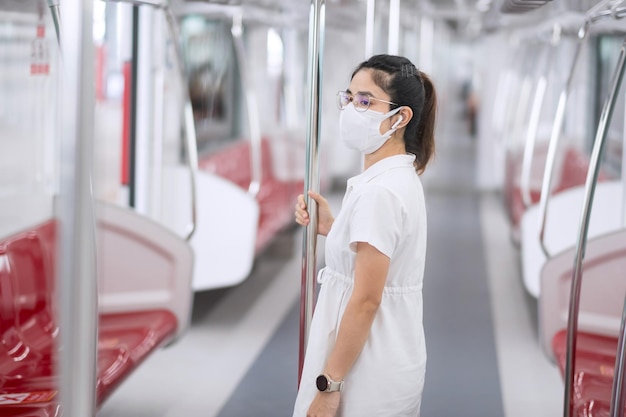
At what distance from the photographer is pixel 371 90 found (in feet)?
7.22

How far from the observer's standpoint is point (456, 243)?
26.2 feet

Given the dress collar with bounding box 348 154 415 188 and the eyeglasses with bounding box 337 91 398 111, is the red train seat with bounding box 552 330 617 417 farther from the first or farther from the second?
the eyeglasses with bounding box 337 91 398 111

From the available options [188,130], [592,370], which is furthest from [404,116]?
[188,130]

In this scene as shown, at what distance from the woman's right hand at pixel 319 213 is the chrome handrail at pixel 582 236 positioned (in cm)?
78

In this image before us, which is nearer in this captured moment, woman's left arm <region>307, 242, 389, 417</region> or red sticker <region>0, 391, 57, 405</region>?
woman's left arm <region>307, 242, 389, 417</region>

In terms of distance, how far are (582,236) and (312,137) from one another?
960 mm

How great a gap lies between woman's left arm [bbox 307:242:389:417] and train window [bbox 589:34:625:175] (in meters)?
6.03

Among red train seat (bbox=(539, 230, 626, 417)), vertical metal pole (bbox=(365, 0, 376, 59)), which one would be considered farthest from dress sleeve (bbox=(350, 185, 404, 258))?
red train seat (bbox=(539, 230, 626, 417))

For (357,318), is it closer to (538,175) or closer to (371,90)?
(371,90)

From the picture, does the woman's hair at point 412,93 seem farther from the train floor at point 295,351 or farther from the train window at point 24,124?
the train window at point 24,124

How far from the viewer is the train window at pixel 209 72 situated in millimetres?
7934

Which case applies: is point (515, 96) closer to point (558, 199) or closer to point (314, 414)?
point (558, 199)

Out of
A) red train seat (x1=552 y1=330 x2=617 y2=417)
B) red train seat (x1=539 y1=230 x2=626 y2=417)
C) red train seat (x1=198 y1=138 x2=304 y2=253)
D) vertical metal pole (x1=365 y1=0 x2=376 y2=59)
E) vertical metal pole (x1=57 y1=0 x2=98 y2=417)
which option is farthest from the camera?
red train seat (x1=198 y1=138 x2=304 y2=253)

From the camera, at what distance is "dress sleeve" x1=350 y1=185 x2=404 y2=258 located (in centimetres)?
205
